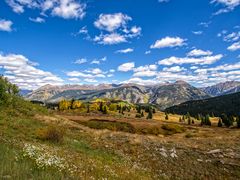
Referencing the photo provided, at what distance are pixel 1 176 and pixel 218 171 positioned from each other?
19.2 metres

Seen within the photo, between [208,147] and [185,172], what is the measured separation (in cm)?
856

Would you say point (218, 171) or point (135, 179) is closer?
point (135, 179)

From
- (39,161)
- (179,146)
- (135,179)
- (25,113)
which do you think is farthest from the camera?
(25,113)

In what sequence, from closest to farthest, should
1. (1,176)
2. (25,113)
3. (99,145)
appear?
(1,176) < (99,145) < (25,113)

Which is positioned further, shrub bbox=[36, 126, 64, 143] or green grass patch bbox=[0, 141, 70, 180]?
shrub bbox=[36, 126, 64, 143]

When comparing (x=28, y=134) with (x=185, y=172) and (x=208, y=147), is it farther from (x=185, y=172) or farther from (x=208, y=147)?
(x=208, y=147)

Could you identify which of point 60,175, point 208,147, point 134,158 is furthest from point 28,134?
point 208,147

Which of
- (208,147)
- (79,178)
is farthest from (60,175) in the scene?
(208,147)

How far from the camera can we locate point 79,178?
989 centimetres

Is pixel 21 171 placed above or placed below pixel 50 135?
below

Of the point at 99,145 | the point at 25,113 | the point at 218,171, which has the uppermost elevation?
the point at 25,113

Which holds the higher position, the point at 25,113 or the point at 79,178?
the point at 25,113

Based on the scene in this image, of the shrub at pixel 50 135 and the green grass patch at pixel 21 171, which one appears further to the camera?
the shrub at pixel 50 135

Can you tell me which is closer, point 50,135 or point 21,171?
point 21,171
